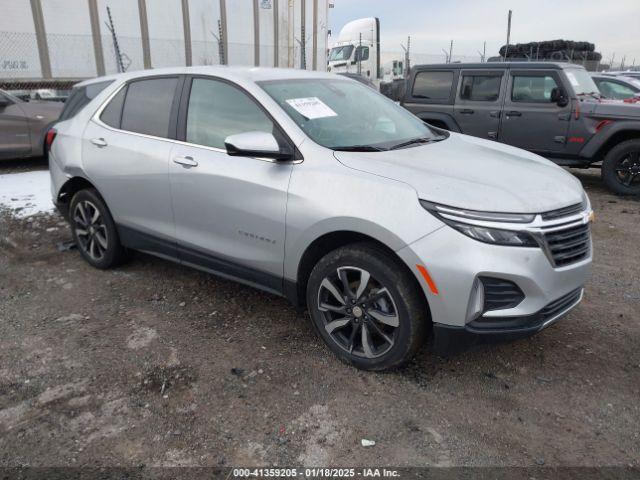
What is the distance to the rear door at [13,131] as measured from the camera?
790cm

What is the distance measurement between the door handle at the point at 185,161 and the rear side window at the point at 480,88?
19.2 ft

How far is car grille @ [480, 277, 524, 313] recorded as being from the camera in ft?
8.26

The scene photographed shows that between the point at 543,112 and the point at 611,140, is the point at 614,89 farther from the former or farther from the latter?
the point at 543,112

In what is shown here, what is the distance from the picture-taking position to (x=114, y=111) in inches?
163

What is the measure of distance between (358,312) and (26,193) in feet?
18.7

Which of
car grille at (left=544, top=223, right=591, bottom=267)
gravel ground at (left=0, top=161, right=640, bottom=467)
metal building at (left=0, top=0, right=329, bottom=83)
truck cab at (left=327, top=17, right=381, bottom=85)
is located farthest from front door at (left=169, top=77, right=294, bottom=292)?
truck cab at (left=327, top=17, right=381, bottom=85)

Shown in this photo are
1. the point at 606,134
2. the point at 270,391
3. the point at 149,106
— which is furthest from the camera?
the point at 606,134

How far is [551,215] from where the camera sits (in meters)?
2.66

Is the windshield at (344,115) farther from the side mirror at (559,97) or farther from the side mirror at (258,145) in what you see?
the side mirror at (559,97)

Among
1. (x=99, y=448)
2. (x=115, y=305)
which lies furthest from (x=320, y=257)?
(x=115, y=305)

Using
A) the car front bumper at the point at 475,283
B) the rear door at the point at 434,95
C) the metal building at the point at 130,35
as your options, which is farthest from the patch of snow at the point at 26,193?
the metal building at the point at 130,35

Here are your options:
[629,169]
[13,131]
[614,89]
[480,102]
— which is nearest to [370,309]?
[629,169]

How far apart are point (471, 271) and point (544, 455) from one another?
89 centimetres

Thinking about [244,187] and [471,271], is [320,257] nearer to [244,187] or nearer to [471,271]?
[244,187]
